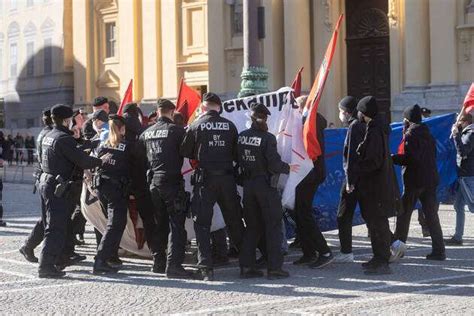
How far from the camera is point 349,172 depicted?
35.8 ft

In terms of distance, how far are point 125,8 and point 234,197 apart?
96.6 ft

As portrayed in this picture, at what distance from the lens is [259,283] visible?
1035cm

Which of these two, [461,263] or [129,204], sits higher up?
[129,204]

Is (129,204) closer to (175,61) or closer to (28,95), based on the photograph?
(175,61)

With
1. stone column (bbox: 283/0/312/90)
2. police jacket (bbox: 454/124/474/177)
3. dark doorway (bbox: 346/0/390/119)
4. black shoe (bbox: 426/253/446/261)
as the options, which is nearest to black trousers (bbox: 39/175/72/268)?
black shoe (bbox: 426/253/446/261)

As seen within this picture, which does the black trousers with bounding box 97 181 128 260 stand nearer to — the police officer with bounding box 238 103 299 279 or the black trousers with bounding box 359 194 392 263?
the police officer with bounding box 238 103 299 279

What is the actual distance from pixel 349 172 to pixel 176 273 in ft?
7.60

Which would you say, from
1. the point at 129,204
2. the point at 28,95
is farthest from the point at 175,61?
the point at 129,204

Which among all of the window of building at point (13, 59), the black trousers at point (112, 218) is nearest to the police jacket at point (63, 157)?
the black trousers at point (112, 218)

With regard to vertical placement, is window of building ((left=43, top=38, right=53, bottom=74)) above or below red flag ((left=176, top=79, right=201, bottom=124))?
above

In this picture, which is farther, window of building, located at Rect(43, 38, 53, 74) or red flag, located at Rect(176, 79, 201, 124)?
window of building, located at Rect(43, 38, 53, 74)

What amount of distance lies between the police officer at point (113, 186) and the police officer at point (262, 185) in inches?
61.4

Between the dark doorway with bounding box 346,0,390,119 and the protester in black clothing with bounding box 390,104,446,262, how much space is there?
1745 cm

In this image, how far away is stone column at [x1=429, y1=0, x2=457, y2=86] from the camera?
26.1m
